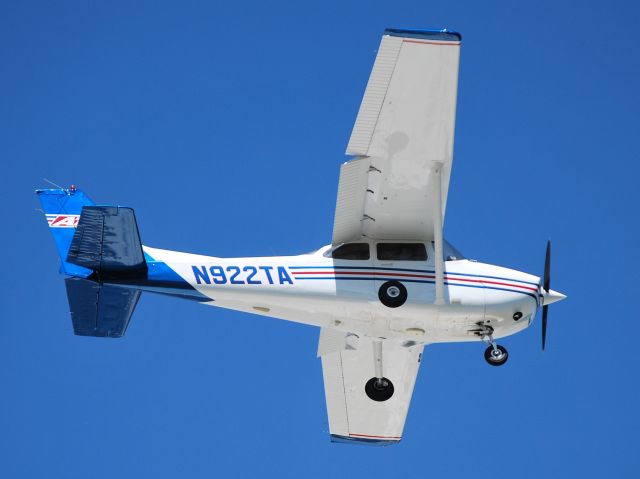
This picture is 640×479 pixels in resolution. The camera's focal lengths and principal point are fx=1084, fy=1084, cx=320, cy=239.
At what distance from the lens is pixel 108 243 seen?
17531mm

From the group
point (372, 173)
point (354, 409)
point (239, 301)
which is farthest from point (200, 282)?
point (354, 409)

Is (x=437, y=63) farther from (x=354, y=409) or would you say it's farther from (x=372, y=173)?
(x=354, y=409)

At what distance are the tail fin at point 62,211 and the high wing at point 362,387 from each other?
528cm

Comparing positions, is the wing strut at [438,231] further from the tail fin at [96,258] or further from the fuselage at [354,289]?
the tail fin at [96,258]

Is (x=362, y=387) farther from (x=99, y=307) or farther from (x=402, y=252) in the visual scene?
(x=99, y=307)

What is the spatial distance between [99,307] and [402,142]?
19.2 ft

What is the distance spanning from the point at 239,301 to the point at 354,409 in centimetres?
479

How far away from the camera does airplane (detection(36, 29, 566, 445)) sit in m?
17.8

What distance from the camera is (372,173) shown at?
59.4 feet

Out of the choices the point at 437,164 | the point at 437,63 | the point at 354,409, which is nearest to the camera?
the point at 437,63

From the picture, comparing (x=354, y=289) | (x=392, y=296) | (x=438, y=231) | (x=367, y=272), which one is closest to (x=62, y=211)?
(x=354, y=289)

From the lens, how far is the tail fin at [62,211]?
19125mm

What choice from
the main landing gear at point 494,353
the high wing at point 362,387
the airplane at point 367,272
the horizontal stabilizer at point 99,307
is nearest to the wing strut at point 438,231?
the airplane at point 367,272

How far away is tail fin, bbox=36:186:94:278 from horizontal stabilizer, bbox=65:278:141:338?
914mm
